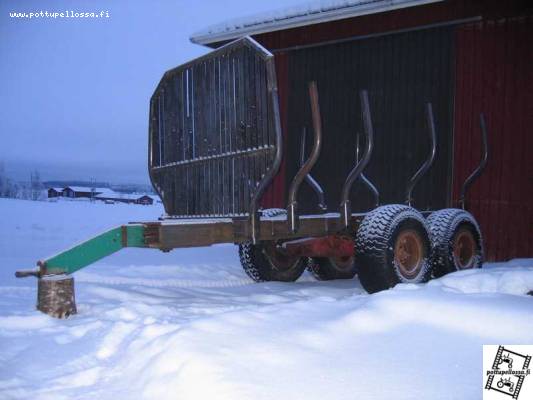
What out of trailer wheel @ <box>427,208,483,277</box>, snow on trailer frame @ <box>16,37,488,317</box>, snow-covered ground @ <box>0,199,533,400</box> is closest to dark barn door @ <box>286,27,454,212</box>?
trailer wheel @ <box>427,208,483,277</box>

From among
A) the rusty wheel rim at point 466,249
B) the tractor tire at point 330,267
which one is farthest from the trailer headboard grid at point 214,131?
the rusty wheel rim at point 466,249

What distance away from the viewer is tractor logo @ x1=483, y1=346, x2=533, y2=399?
198cm

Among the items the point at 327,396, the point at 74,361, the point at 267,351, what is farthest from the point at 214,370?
the point at 74,361

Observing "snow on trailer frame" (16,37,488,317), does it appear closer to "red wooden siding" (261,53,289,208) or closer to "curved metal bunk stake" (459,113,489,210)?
"curved metal bunk stake" (459,113,489,210)

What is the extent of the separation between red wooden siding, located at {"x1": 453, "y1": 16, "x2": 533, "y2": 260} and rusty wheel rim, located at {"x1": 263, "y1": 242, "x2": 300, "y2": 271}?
2.79 m

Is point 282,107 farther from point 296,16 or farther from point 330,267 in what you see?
point 330,267

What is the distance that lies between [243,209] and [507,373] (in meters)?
2.24

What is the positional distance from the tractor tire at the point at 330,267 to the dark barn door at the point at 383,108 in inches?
77.3

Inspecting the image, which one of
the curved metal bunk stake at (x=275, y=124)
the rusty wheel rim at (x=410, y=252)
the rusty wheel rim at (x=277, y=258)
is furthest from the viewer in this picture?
the rusty wheel rim at (x=277, y=258)

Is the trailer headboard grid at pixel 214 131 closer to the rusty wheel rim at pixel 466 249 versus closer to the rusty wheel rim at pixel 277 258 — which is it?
the rusty wheel rim at pixel 277 258

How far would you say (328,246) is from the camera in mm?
4586

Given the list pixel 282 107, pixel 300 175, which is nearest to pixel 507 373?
pixel 300 175

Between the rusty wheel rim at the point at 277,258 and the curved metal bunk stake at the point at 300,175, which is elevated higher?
the curved metal bunk stake at the point at 300,175

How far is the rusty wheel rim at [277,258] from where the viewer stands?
5.21 m
